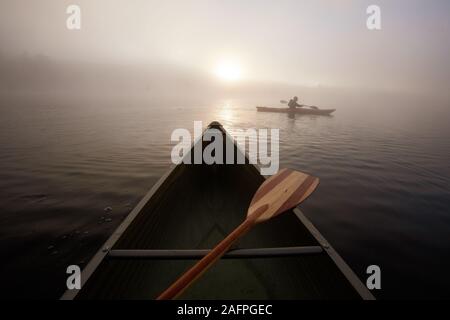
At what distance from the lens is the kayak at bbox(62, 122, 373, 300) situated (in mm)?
2225

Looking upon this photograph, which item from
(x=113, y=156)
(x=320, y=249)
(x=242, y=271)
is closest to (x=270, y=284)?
(x=242, y=271)

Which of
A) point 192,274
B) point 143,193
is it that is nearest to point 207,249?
point 192,274

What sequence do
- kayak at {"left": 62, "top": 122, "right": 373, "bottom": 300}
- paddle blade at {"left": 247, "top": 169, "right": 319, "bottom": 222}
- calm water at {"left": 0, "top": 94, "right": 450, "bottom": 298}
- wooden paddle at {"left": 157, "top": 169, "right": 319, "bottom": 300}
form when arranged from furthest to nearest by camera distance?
1. calm water at {"left": 0, "top": 94, "right": 450, "bottom": 298}
2. paddle blade at {"left": 247, "top": 169, "right": 319, "bottom": 222}
3. kayak at {"left": 62, "top": 122, "right": 373, "bottom": 300}
4. wooden paddle at {"left": 157, "top": 169, "right": 319, "bottom": 300}

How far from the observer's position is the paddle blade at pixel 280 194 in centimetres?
286

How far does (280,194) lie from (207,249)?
4.73ft

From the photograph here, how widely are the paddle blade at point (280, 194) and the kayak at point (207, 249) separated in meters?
0.25

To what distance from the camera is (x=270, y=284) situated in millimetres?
2986

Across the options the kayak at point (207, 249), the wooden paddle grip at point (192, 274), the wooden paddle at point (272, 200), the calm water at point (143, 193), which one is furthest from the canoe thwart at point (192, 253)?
the calm water at point (143, 193)

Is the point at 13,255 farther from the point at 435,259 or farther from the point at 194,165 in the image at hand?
the point at 435,259

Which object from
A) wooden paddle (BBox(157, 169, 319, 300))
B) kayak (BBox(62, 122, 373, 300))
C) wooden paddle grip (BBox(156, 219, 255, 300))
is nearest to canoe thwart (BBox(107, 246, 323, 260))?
kayak (BBox(62, 122, 373, 300))

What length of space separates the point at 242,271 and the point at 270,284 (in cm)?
44

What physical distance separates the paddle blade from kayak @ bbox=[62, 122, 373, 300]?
25cm

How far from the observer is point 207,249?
11.8 ft

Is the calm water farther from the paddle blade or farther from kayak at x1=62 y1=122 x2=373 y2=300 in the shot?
the paddle blade
